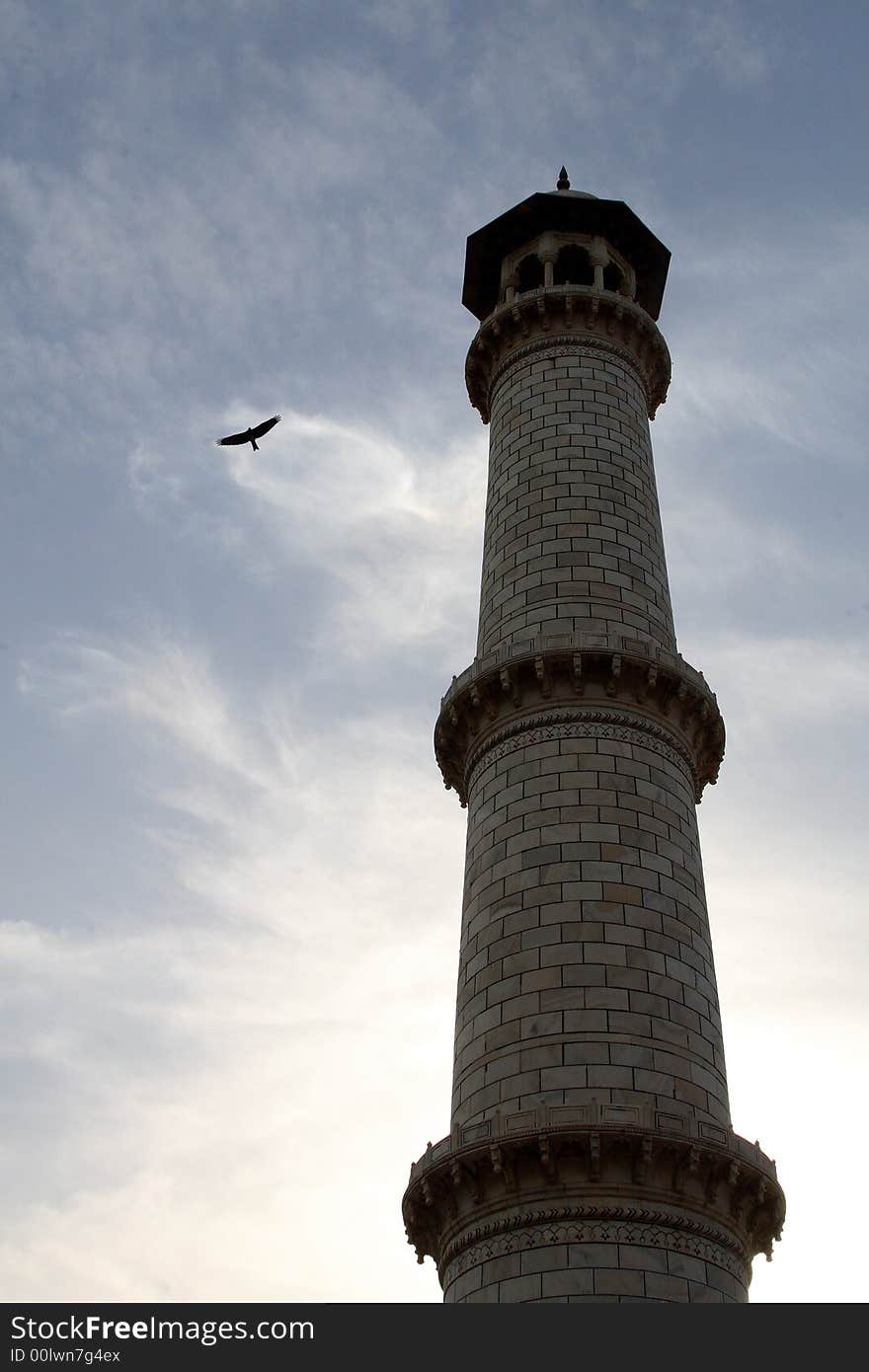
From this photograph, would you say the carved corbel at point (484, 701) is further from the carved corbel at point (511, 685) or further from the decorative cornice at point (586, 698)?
the carved corbel at point (511, 685)

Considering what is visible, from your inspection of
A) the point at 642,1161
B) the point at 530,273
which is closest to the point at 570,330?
the point at 530,273

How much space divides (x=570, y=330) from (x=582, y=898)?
14.8 m

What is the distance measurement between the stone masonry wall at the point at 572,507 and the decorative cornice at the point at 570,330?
0.97 feet

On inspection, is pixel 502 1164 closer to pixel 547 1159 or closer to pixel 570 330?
pixel 547 1159

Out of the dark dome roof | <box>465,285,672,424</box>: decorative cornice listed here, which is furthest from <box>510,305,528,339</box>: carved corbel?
the dark dome roof

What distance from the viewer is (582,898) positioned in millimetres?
21297

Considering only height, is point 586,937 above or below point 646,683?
below

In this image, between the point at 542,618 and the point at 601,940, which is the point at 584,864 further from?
the point at 542,618

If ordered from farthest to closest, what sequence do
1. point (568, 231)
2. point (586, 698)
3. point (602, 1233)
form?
point (568, 231) → point (586, 698) → point (602, 1233)

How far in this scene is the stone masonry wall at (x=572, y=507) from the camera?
25.7m

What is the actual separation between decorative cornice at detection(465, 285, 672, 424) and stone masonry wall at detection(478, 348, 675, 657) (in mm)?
296

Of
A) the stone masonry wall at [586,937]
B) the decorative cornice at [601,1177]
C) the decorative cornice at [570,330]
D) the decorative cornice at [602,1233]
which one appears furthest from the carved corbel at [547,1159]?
the decorative cornice at [570,330]

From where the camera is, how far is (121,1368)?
49.5 feet

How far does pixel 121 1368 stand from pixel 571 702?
1260 cm
